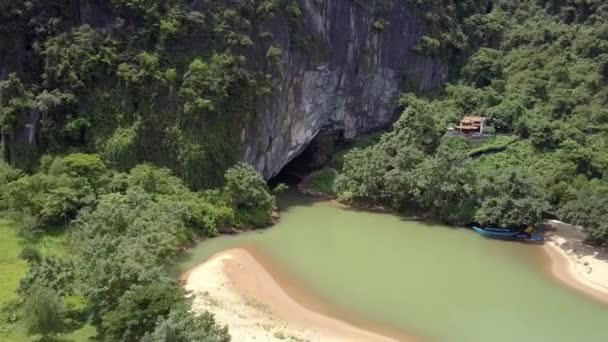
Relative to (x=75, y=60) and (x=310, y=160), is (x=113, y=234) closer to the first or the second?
(x=75, y=60)

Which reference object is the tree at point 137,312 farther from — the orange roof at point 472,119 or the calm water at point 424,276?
the orange roof at point 472,119

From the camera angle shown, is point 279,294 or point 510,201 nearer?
point 279,294

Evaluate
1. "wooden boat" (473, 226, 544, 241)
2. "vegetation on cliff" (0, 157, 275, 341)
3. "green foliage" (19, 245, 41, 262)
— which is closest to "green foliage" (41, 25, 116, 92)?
"vegetation on cliff" (0, 157, 275, 341)

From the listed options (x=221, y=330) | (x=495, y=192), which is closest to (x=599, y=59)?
(x=495, y=192)

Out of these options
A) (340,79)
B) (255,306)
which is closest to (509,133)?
(340,79)

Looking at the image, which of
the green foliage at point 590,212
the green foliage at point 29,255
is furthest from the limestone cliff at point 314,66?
the green foliage at point 590,212

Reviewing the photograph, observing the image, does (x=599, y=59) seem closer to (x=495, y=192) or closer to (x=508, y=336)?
(x=495, y=192)
